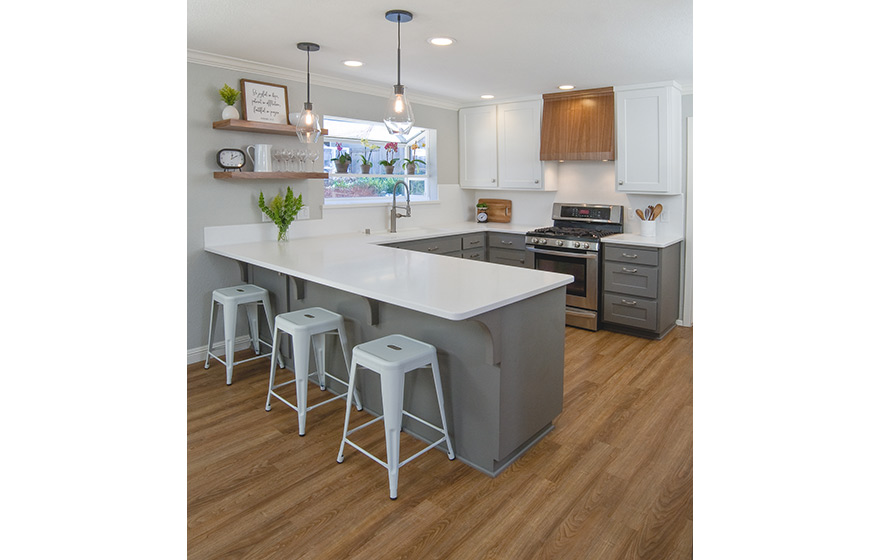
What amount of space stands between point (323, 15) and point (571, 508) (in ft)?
8.37

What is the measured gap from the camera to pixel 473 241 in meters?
5.12

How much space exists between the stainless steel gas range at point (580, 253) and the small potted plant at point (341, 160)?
174 cm

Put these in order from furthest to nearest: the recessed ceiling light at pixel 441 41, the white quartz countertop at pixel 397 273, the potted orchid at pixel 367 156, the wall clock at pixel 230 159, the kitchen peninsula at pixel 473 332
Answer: the potted orchid at pixel 367 156 < the wall clock at pixel 230 159 < the recessed ceiling light at pixel 441 41 < the kitchen peninsula at pixel 473 332 < the white quartz countertop at pixel 397 273

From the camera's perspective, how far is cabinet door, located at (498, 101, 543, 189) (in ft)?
16.8

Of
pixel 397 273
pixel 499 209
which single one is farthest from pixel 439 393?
pixel 499 209

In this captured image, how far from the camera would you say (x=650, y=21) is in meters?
2.75

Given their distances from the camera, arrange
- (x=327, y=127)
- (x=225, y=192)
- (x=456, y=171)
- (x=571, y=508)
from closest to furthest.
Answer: (x=571, y=508) → (x=225, y=192) → (x=327, y=127) → (x=456, y=171)

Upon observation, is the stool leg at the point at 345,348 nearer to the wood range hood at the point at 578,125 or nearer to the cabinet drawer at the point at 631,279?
the cabinet drawer at the point at 631,279

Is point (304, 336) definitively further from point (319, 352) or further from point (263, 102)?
point (263, 102)

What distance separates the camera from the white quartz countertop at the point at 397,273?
2.13 m

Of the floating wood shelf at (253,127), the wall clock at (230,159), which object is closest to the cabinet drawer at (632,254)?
the floating wood shelf at (253,127)
